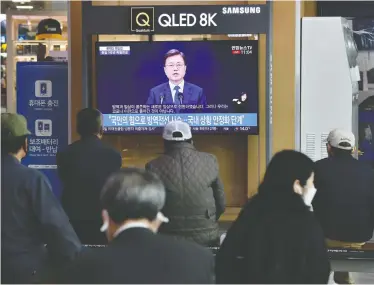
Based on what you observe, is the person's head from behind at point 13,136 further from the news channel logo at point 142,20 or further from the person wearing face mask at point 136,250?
the news channel logo at point 142,20

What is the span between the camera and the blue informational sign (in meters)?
7.43

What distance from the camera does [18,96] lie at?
7445mm

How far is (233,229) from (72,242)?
2.59 feet

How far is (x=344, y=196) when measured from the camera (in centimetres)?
482

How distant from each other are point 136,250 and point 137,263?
1.5 inches

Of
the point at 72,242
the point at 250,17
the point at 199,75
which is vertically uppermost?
the point at 250,17

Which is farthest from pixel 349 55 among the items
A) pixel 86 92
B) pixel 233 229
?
pixel 233 229

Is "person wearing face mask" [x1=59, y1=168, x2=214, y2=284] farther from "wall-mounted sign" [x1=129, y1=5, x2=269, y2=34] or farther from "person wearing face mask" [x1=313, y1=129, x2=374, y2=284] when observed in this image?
"wall-mounted sign" [x1=129, y1=5, x2=269, y2=34]

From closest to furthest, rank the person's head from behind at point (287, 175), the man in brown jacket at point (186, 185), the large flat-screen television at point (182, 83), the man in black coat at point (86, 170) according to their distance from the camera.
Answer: the person's head from behind at point (287, 175) < the man in brown jacket at point (186, 185) < the man in black coat at point (86, 170) < the large flat-screen television at point (182, 83)

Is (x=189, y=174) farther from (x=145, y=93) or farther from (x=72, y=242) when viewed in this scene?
(x=145, y=93)

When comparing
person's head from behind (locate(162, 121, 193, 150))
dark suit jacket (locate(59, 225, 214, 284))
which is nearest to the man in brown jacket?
person's head from behind (locate(162, 121, 193, 150))

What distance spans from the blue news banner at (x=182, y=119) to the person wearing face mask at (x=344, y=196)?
2318 mm

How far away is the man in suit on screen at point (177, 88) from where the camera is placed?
284 inches

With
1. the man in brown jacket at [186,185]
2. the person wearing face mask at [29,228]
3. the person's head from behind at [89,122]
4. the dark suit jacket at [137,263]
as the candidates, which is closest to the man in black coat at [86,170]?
the person's head from behind at [89,122]
